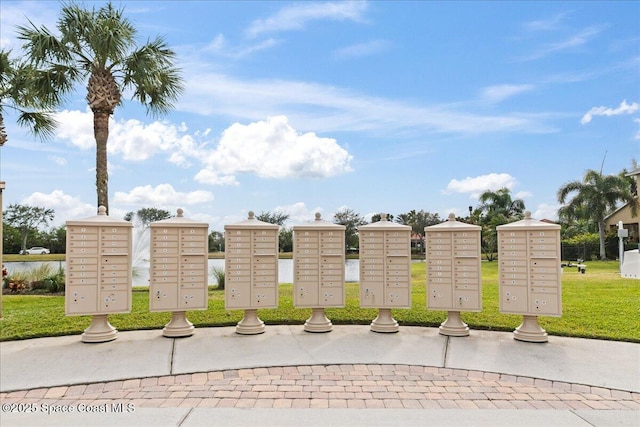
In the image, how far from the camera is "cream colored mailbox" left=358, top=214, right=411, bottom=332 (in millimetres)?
6266

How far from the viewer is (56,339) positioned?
5.93 meters

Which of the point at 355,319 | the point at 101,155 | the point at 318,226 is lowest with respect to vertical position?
the point at 355,319

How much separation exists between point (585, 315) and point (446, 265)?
2913mm

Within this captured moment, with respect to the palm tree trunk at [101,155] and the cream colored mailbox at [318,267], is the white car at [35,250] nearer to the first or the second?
the palm tree trunk at [101,155]

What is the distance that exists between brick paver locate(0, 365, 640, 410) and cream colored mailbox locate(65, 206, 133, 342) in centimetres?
154

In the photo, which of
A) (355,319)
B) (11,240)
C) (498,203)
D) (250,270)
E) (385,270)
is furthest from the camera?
(498,203)

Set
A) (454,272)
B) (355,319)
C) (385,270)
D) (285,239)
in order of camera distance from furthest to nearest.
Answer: (285,239)
(355,319)
(385,270)
(454,272)

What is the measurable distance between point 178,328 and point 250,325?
0.93 m

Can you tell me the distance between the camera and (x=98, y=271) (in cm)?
570

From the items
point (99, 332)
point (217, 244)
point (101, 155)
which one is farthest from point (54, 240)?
point (99, 332)

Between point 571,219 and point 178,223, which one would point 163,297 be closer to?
point 178,223

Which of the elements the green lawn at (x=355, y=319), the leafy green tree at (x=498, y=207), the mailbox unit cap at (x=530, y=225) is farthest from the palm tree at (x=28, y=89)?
the leafy green tree at (x=498, y=207)

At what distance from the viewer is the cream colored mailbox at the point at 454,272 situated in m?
6.02

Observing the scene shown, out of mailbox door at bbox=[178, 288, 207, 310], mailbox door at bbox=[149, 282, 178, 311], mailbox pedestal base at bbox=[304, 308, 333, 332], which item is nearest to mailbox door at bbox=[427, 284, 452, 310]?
mailbox pedestal base at bbox=[304, 308, 333, 332]
